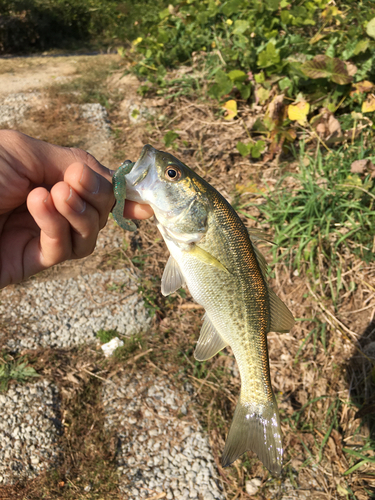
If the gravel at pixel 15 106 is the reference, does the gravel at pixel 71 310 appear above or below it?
below

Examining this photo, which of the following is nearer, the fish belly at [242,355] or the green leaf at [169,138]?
the fish belly at [242,355]

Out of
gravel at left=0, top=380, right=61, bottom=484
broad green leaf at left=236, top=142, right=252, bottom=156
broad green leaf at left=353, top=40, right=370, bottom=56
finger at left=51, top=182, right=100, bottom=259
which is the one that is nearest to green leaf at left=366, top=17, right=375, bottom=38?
broad green leaf at left=353, top=40, right=370, bottom=56

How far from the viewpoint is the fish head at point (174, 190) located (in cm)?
186

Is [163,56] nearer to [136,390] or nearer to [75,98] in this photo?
[75,98]

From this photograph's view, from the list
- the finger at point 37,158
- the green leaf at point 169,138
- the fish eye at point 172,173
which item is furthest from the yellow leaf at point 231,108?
the fish eye at point 172,173

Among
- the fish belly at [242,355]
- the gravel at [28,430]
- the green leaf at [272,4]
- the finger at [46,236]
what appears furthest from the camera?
the green leaf at [272,4]

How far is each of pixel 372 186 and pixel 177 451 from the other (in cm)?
288

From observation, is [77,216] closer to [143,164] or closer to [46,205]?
[46,205]

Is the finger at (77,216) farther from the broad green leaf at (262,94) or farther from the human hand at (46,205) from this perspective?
the broad green leaf at (262,94)

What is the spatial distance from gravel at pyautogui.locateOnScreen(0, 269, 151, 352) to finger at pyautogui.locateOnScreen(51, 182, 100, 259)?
165cm

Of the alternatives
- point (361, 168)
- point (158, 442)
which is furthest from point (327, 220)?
point (158, 442)

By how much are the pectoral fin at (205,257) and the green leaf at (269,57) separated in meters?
3.53

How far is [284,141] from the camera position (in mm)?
4387

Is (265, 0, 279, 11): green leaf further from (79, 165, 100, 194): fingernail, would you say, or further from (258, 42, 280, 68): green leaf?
(79, 165, 100, 194): fingernail
